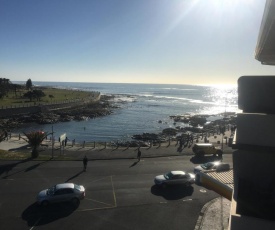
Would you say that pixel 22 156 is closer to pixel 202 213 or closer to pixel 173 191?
pixel 173 191

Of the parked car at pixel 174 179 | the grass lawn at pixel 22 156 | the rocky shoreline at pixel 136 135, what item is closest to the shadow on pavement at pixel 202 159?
the parked car at pixel 174 179

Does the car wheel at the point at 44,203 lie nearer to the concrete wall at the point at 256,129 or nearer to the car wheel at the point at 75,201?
the car wheel at the point at 75,201

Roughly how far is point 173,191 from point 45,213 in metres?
9.21

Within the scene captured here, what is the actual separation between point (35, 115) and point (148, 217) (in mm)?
62246

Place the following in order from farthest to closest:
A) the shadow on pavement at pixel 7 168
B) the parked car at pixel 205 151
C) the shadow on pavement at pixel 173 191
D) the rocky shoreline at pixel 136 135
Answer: the rocky shoreline at pixel 136 135 < the parked car at pixel 205 151 < the shadow on pavement at pixel 7 168 < the shadow on pavement at pixel 173 191

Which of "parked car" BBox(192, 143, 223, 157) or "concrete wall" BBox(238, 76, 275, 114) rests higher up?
"concrete wall" BBox(238, 76, 275, 114)

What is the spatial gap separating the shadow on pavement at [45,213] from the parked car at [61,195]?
33 centimetres

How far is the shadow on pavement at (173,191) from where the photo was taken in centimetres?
2191

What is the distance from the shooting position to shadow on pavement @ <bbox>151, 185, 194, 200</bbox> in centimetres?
2191

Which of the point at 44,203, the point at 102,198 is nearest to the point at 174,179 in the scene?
the point at 102,198

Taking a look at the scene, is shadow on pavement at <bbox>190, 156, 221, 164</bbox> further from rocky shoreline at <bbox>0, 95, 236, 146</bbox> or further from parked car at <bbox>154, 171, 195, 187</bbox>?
rocky shoreline at <bbox>0, 95, 236, 146</bbox>

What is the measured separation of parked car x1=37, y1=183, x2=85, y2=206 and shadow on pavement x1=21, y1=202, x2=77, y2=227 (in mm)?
326

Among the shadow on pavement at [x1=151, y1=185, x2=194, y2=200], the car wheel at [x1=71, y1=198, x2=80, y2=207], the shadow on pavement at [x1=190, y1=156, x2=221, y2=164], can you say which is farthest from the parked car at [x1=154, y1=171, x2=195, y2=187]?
the shadow on pavement at [x1=190, y1=156, x2=221, y2=164]

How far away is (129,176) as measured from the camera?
25.9 meters
